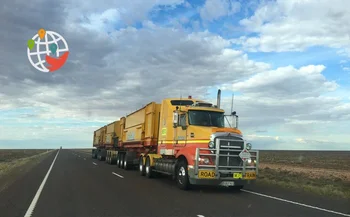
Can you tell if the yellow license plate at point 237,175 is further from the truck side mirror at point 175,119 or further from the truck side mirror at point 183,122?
the truck side mirror at point 175,119

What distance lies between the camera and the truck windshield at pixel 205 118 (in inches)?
542

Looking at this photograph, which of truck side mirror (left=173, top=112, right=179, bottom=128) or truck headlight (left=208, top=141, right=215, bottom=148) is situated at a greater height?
truck side mirror (left=173, top=112, right=179, bottom=128)

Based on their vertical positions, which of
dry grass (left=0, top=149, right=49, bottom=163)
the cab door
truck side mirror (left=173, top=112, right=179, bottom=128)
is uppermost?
truck side mirror (left=173, top=112, right=179, bottom=128)

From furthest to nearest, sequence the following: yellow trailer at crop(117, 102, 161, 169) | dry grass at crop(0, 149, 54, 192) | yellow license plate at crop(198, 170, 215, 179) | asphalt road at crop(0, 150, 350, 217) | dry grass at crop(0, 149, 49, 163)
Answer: dry grass at crop(0, 149, 49, 163) → yellow trailer at crop(117, 102, 161, 169) → dry grass at crop(0, 149, 54, 192) → yellow license plate at crop(198, 170, 215, 179) → asphalt road at crop(0, 150, 350, 217)

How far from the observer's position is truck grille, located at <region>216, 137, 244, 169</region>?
12516 mm

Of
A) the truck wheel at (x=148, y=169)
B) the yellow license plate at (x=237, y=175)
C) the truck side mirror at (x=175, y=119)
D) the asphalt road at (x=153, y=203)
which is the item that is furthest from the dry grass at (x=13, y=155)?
the yellow license plate at (x=237, y=175)

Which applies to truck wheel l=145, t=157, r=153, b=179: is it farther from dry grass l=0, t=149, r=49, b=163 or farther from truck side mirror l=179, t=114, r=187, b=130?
dry grass l=0, t=149, r=49, b=163

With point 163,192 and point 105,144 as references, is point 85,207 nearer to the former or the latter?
point 163,192

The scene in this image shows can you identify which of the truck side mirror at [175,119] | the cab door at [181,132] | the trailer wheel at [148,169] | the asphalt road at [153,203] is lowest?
the asphalt road at [153,203]

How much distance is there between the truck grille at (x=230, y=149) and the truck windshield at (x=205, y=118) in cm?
141

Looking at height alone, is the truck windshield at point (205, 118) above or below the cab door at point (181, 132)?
above

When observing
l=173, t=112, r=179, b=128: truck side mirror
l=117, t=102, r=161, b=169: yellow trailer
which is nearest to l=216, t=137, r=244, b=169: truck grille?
l=173, t=112, r=179, b=128: truck side mirror

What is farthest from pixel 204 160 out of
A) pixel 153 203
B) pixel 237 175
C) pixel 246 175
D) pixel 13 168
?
pixel 13 168

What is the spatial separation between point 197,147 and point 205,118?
1.67 meters
